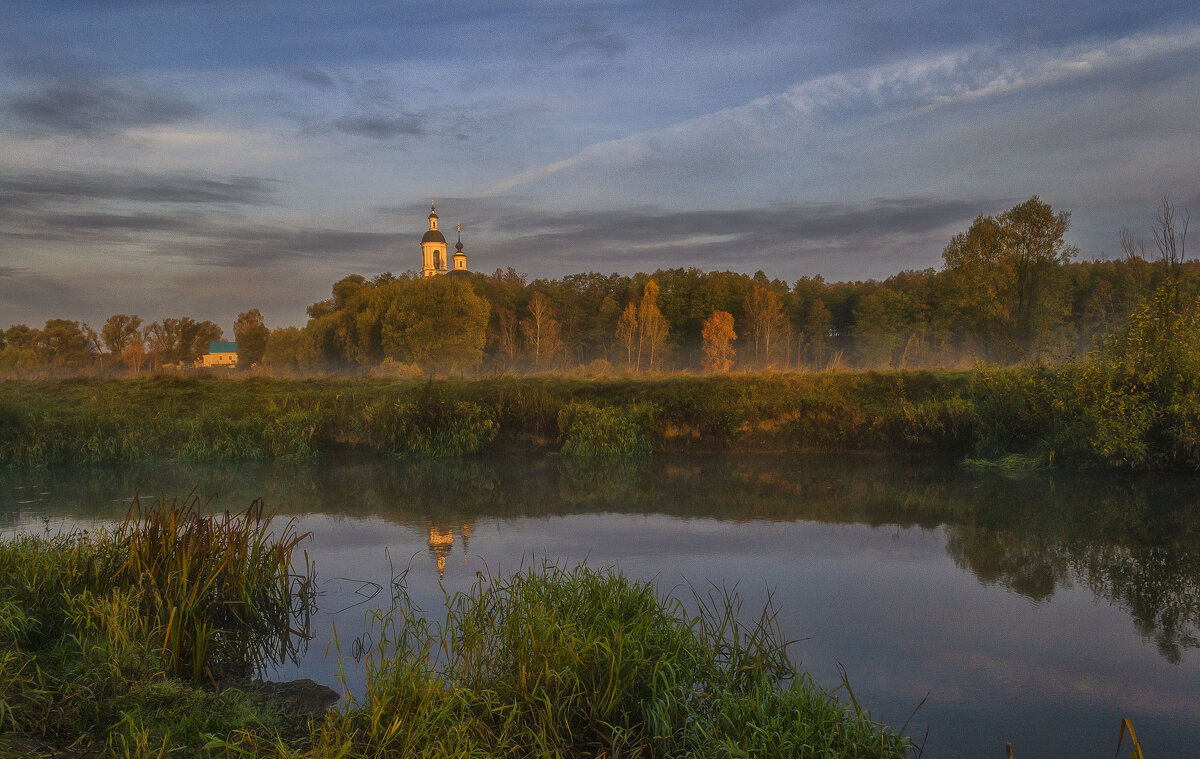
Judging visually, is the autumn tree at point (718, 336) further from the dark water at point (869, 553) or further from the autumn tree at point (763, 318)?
the dark water at point (869, 553)

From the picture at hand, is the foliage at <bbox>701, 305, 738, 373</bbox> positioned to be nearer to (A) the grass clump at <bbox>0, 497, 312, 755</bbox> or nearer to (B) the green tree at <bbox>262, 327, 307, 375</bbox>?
(B) the green tree at <bbox>262, 327, 307, 375</bbox>

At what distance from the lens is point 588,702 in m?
4.62

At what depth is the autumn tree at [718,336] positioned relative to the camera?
54.0 metres

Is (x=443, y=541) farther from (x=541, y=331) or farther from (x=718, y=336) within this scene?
(x=541, y=331)

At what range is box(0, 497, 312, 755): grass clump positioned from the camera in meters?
4.39

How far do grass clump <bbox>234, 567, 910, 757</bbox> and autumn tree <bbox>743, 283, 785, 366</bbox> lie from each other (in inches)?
1901

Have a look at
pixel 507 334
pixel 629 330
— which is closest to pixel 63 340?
pixel 507 334

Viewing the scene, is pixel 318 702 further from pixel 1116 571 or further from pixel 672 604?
pixel 1116 571

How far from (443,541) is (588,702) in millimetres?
6063

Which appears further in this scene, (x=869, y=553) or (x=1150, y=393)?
(x=1150, y=393)

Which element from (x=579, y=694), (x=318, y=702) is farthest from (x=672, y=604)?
(x=318, y=702)

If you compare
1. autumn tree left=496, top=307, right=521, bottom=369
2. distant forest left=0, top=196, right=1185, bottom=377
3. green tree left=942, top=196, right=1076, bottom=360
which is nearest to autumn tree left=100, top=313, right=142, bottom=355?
distant forest left=0, top=196, right=1185, bottom=377

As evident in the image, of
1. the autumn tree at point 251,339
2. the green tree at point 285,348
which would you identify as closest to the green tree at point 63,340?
the green tree at point 285,348

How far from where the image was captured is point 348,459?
61.2ft
